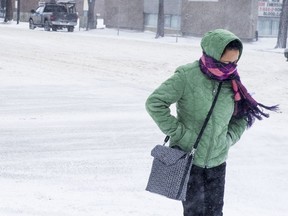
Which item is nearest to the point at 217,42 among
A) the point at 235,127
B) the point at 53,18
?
the point at 235,127

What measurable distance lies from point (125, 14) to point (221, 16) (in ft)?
41.8

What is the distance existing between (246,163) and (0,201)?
11.3 ft

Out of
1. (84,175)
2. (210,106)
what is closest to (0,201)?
(84,175)

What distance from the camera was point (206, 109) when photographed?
3867 millimetres

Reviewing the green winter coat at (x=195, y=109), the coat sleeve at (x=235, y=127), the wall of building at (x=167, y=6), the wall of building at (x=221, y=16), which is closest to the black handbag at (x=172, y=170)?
the green winter coat at (x=195, y=109)

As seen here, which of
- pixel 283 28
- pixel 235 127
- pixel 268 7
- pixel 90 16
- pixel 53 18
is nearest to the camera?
pixel 235 127

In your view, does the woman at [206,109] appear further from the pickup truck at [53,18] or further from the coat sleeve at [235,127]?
the pickup truck at [53,18]

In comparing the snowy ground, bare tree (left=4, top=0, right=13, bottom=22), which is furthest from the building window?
the snowy ground

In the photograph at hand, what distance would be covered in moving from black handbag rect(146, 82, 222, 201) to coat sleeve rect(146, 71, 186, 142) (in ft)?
0.38

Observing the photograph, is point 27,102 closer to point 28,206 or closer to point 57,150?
point 57,150

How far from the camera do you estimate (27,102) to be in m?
12.3

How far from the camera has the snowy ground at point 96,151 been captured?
599 centimetres

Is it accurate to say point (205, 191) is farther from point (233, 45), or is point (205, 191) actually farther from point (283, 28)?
point (283, 28)

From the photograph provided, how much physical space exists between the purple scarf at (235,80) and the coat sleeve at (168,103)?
0.17 meters
